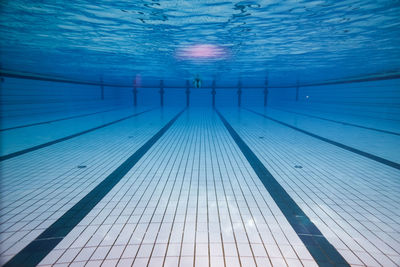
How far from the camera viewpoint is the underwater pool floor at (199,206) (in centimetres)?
261

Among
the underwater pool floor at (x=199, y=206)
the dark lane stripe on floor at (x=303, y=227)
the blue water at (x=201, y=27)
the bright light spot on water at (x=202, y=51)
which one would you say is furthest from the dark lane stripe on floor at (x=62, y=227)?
the bright light spot on water at (x=202, y=51)

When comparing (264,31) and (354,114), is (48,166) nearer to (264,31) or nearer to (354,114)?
(264,31)

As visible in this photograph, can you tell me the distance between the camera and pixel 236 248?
2.69 meters

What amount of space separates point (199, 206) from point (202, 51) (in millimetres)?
5718

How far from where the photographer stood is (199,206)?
370cm

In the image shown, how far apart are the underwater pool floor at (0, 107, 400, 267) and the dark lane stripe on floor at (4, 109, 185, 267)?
0.05 ft

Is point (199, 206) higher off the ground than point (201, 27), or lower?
lower

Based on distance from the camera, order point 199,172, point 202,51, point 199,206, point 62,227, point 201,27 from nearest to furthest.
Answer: point 62,227
point 199,206
point 201,27
point 199,172
point 202,51

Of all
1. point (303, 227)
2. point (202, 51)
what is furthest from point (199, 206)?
point (202, 51)

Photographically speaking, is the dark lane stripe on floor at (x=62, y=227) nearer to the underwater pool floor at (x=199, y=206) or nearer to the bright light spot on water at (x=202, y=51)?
the underwater pool floor at (x=199, y=206)

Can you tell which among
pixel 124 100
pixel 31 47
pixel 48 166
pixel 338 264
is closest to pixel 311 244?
pixel 338 264

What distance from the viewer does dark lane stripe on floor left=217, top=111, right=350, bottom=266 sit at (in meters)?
2.53

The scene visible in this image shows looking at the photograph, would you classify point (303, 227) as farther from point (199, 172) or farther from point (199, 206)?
point (199, 172)

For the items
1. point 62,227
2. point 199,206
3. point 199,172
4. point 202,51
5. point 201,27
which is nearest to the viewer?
point 62,227
